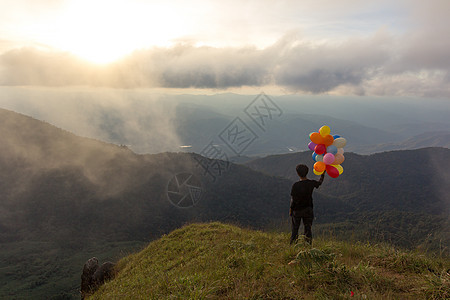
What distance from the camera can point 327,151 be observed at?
826 cm

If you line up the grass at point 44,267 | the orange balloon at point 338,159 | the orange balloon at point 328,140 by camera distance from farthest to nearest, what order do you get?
the grass at point 44,267 < the orange balloon at point 328,140 < the orange balloon at point 338,159

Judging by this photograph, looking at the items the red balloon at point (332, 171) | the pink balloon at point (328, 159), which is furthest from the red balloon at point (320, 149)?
the red balloon at point (332, 171)

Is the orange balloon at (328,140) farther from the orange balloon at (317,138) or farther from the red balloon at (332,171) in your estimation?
the red balloon at (332,171)

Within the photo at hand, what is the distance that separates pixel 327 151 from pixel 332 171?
749 mm

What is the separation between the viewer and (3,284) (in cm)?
6781

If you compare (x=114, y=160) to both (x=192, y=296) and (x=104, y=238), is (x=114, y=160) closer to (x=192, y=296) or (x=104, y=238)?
(x=104, y=238)

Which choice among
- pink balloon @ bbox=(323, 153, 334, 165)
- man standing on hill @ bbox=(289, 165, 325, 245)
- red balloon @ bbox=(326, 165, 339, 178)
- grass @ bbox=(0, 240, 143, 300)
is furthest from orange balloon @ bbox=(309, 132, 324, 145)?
grass @ bbox=(0, 240, 143, 300)

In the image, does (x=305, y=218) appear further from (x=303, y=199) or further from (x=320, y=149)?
(x=320, y=149)

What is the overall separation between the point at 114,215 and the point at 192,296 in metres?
124

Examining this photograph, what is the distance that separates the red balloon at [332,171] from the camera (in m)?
7.70

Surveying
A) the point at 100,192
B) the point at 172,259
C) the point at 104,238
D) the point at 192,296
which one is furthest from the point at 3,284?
the point at 192,296

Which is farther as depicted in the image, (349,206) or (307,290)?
(349,206)

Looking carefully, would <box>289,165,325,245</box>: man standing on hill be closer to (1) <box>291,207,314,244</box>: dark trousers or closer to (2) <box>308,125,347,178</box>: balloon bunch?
(1) <box>291,207,314,244</box>: dark trousers

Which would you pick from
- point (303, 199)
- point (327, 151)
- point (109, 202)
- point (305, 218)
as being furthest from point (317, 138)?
point (109, 202)
